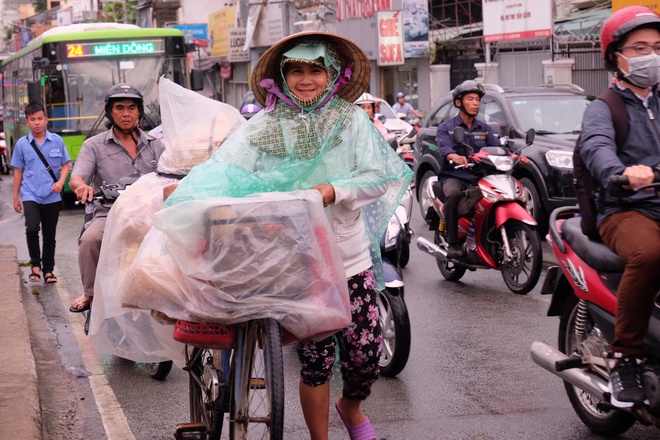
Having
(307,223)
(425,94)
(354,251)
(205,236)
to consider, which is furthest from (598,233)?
(425,94)

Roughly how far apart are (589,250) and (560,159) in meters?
7.11

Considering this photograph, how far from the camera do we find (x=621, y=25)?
15.1 ft

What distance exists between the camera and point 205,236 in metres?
3.79

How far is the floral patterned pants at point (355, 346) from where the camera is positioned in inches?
168

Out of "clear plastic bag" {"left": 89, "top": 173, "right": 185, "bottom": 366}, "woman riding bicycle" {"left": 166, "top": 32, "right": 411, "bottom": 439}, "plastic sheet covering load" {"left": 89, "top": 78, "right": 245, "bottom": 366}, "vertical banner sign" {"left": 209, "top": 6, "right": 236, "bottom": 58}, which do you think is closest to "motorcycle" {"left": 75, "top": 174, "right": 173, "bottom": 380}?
"plastic sheet covering load" {"left": 89, "top": 78, "right": 245, "bottom": 366}

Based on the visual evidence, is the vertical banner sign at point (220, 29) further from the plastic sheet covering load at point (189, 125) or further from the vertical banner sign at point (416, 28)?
the plastic sheet covering load at point (189, 125)

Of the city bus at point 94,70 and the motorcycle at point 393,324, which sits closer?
the motorcycle at point 393,324

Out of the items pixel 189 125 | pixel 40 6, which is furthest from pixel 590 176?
pixel 40 6

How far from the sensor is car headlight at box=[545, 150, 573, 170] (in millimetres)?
11508

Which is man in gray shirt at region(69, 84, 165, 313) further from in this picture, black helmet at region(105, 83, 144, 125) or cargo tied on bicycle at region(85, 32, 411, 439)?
cargo tied on bicycle at region(85, 32, 411, 439)

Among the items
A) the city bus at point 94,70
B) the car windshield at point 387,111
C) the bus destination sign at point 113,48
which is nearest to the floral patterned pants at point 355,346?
the city bus at point 94,70

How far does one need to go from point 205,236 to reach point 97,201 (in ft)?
9.47

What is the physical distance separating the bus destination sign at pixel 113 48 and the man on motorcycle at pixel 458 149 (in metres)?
10.9

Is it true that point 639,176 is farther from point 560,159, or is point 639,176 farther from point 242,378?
point 560,159
